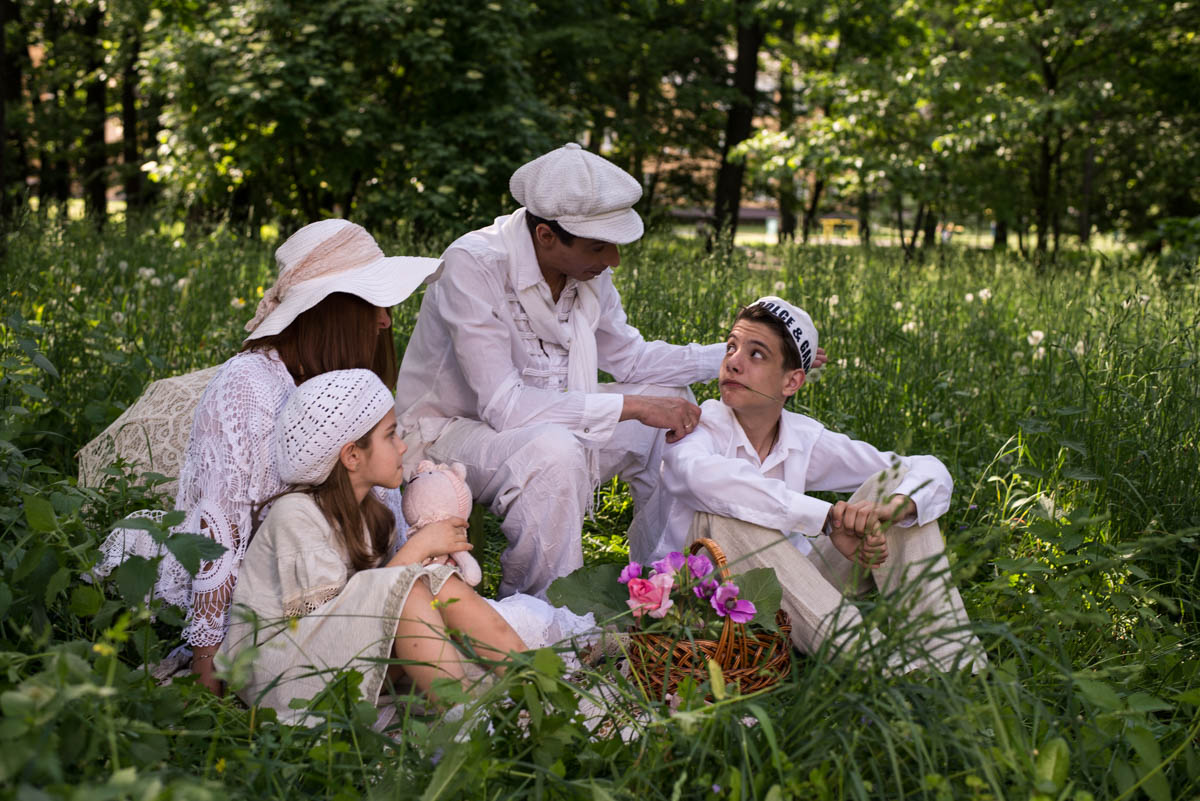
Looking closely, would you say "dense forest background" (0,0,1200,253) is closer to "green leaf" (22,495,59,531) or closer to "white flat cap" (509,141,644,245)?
"white flat cap" (509,141,644,245)

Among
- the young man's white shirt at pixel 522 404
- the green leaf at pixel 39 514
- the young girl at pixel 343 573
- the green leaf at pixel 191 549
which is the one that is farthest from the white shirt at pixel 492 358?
the green leaf at pixel 39 514

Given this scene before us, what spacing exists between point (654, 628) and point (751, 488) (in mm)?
659

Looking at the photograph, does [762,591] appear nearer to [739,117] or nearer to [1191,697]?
[1191,697]

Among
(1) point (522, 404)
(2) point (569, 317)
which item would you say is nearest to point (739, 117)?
(2) point (569, 317)

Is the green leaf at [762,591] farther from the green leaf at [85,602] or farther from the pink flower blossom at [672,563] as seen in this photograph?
the green leaf at [85,602]

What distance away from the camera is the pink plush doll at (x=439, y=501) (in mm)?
2742

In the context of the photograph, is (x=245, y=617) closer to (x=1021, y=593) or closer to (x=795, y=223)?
(x=1021, y=593)

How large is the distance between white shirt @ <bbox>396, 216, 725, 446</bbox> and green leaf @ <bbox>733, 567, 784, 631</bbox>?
0.93 metres

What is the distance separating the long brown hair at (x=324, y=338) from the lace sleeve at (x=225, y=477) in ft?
0.52

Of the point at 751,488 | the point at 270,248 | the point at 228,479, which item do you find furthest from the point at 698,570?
the point at 270,248

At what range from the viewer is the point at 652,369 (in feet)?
12.6

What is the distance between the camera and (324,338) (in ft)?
9.53

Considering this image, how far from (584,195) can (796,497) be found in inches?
44.2

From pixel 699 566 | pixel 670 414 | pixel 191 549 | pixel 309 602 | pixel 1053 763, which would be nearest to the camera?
pixel 1053 763
